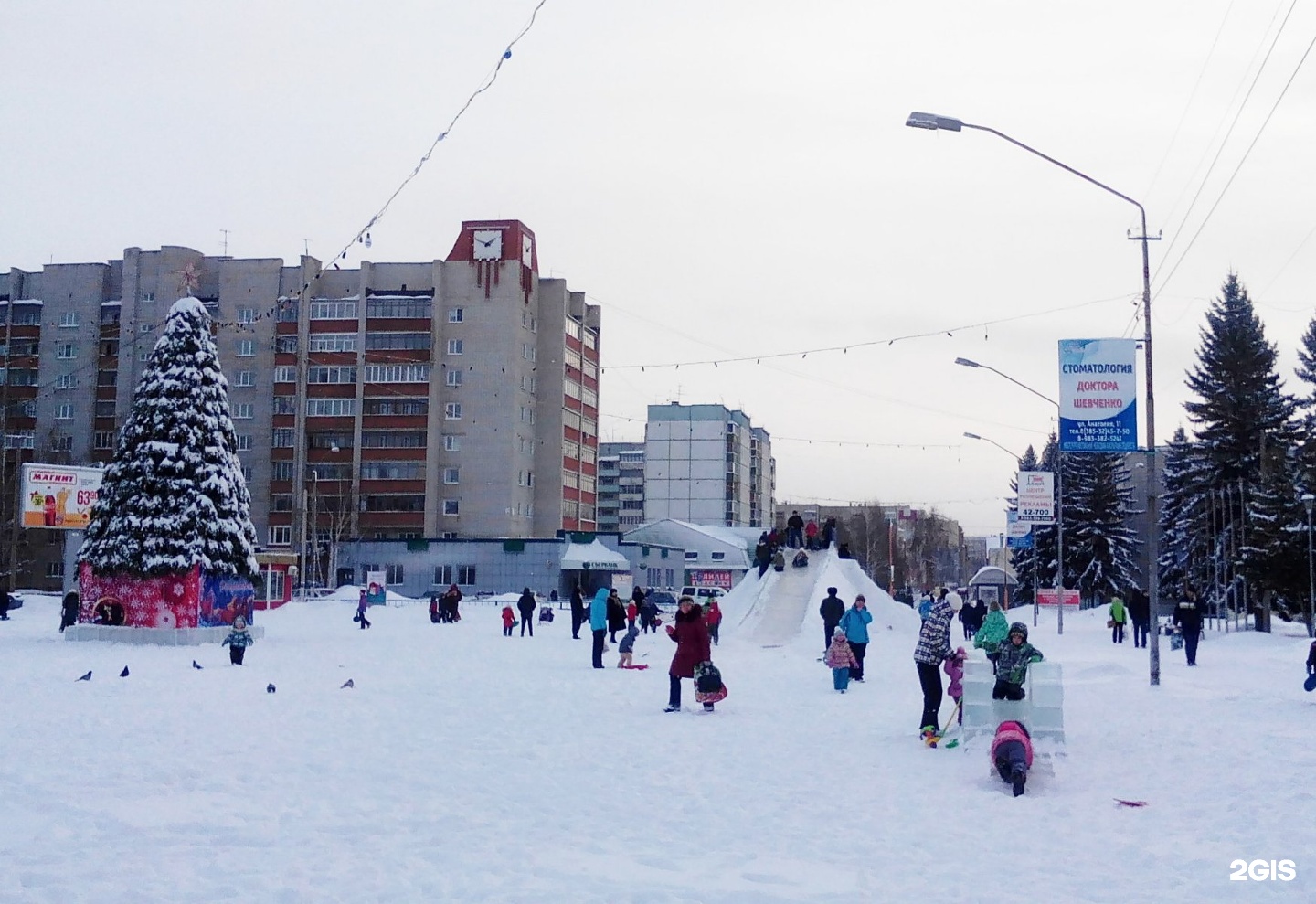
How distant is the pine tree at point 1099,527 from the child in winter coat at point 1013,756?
6737 cm

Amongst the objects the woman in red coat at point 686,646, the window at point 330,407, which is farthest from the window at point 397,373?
the woman in red coat at point 686,646

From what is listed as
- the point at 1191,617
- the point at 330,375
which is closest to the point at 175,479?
the point at 1191,617

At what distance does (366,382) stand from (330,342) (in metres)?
4.02

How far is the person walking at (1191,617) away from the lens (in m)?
26.9

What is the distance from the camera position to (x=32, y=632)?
36844mm

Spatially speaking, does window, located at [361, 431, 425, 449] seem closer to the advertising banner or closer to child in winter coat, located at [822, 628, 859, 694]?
the advertising banner

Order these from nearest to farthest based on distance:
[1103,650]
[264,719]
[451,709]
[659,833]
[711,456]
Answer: [659,833]
[264,719]
[451,709]
[1103,650]
[711,456]

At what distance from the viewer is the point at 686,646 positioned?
714 inches

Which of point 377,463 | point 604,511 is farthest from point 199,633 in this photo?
point 604,511

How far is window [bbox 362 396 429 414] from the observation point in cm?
9162

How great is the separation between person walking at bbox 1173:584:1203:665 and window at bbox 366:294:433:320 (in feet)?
234

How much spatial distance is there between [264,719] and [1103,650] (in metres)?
25.8

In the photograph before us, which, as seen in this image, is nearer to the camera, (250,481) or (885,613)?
(885,613)

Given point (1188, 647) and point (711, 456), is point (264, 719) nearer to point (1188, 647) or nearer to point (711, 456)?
point (1188, 647)
